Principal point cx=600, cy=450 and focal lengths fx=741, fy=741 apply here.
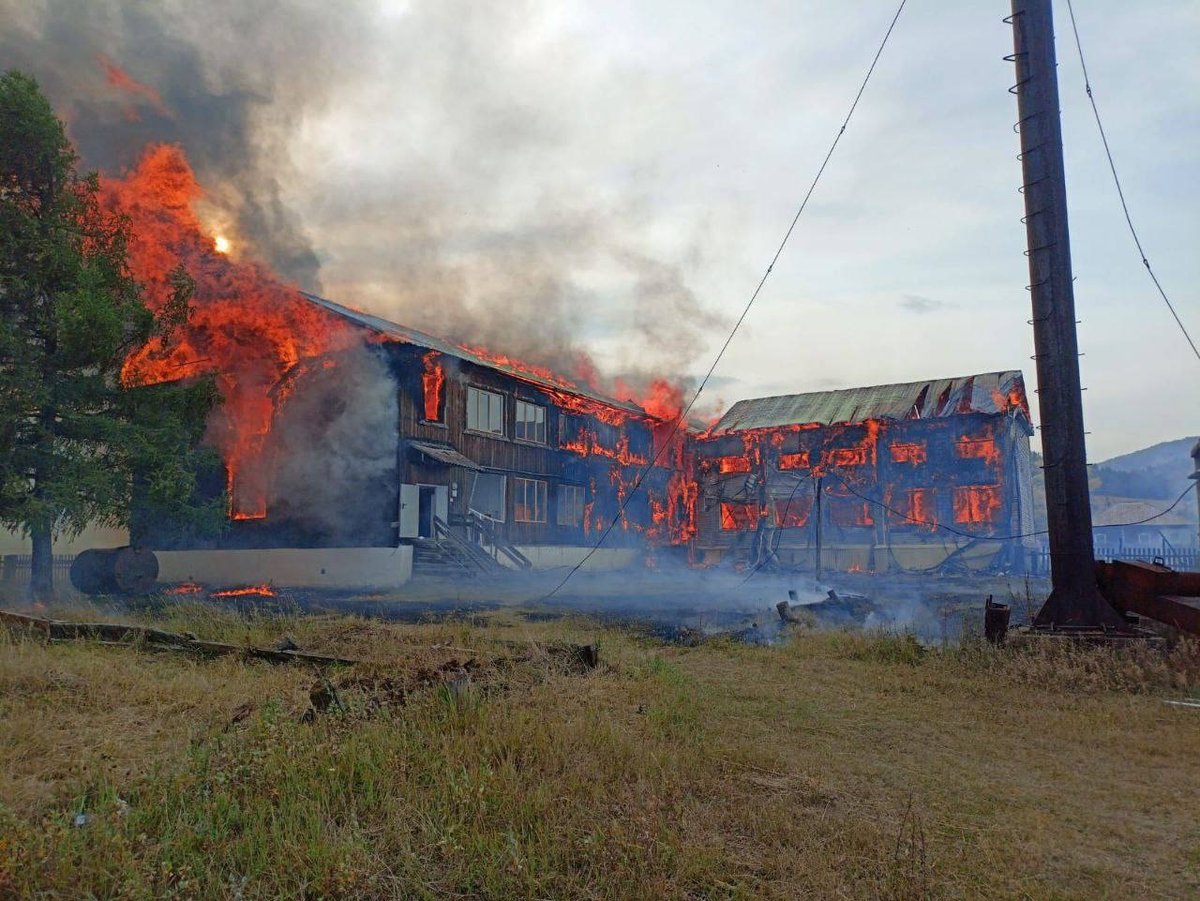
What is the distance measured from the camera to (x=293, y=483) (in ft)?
71.3

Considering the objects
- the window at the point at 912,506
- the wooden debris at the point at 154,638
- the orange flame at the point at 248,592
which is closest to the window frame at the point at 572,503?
the orange flame at the point at 248,592

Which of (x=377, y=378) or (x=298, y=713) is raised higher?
(x=377, y=378)

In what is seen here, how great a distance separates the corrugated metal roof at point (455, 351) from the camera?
2200 centimetres

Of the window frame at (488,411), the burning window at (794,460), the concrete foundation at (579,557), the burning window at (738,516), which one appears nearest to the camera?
the window frame at (488,411)

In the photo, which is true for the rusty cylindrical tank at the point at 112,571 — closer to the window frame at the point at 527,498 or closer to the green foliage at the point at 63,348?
the green foliage at the point at 63,348

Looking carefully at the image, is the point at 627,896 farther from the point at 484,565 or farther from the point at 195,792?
the point at 484,565

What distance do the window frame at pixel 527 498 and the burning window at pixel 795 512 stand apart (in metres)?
10.0

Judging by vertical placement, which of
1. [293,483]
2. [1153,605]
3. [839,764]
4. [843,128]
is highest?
[843,128]

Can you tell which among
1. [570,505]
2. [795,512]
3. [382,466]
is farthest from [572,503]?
[382,466]

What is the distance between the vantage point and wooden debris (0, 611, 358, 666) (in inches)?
328

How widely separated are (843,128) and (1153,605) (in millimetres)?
9284

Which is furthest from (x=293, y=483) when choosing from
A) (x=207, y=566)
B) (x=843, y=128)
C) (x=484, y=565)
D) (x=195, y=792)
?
(x=195, y=792)

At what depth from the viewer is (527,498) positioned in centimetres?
2767

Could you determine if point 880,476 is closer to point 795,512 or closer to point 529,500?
point 795,512
